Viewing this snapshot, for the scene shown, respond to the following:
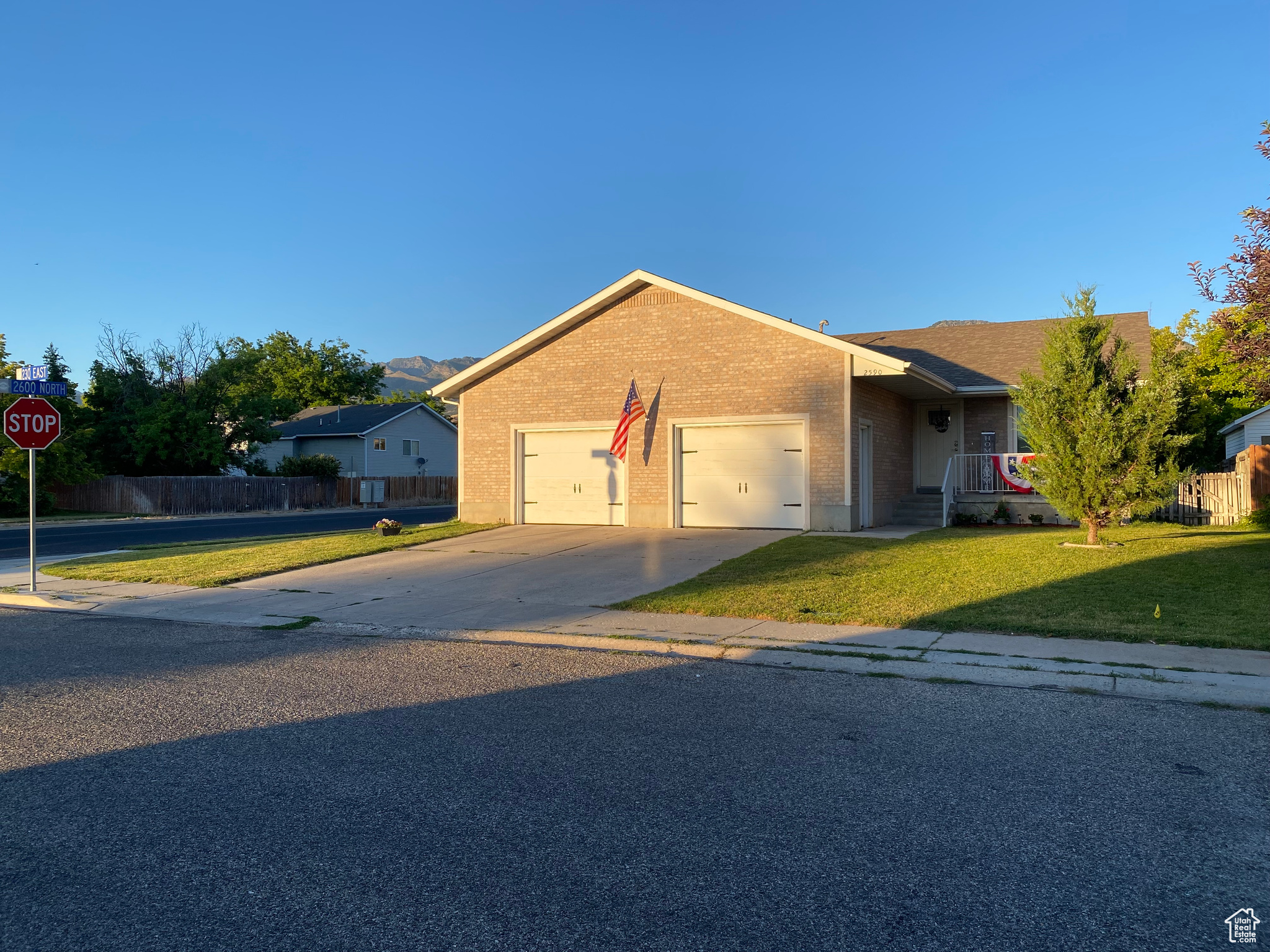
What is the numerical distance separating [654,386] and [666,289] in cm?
219

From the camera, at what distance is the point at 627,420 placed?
19906mm

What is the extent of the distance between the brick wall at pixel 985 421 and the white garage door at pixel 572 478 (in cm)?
933

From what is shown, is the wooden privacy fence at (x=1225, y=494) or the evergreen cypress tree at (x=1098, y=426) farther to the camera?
the wooden privacy fence at (x=1225, y=494)

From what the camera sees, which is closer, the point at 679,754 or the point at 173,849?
the point at 173,849

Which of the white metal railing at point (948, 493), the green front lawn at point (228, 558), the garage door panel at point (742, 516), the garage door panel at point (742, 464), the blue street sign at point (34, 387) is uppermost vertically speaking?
the blue street sign at point (34, 387)

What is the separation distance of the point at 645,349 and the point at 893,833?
55.3 feet

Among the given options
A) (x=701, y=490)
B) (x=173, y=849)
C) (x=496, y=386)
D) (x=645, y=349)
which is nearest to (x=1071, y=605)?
(x=173, y=849)

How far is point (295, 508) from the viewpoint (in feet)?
141

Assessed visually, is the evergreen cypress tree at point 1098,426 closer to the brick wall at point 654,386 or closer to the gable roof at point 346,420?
the brick wall at point 654,386

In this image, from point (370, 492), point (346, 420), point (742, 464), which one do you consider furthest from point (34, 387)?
point (346, 420)

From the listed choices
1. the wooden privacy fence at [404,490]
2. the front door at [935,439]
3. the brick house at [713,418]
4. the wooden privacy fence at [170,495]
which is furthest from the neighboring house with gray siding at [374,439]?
the front door at [935,439]

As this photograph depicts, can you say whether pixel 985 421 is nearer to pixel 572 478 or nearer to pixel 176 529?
pixel 572 478

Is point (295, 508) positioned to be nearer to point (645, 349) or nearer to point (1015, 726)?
point (645, 349)

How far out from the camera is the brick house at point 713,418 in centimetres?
1861
